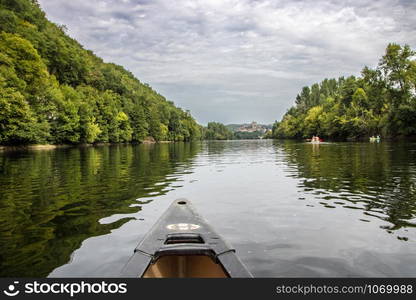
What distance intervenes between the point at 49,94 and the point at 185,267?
58297mm

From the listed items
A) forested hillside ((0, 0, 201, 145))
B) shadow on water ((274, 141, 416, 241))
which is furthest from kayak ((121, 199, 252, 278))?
forested hillside ((0, 0, 201, 145))

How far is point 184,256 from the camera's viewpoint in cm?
498

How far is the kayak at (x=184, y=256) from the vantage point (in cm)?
429

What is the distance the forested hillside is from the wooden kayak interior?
43.1 meters

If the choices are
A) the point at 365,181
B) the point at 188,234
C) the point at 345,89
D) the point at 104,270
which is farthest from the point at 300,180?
the point at 345,89

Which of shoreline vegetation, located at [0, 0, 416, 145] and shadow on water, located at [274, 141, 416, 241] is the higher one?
shoreline vegetation, located at [0, 0, 416, 145]

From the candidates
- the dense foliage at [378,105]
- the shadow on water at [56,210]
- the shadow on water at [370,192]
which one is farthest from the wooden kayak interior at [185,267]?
the dense foliage at [378,105]

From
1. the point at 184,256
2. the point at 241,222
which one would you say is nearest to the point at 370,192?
the point at 241,222

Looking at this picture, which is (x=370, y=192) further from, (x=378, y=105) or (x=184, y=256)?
(x=378, y=105)

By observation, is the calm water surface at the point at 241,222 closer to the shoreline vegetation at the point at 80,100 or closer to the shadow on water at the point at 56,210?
the shadow on water at the point at 56,210

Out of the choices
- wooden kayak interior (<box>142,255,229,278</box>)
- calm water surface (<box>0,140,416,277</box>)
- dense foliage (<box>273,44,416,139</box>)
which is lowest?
calm water surface (<box>0,140,416,277</box>)

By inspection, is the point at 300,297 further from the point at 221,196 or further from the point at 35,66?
the point at 35,66

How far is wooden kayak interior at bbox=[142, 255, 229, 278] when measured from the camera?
181 inches

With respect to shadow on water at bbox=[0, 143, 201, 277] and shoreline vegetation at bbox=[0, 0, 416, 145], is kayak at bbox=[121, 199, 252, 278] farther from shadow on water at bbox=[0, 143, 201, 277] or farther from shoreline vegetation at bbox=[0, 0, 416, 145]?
shoreline vegetation at bbox=[0, 0, 416, 145]
